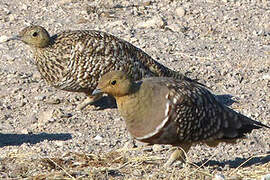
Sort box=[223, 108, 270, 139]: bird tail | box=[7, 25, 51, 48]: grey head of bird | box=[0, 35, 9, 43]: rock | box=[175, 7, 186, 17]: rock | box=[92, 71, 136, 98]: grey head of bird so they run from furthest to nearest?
box=[175, 7, 186, 17]: rock, box=[0, 35, 9, 43]: rock, box=[7, 25, 51, 48]: grey head of bird, box=[223, 108, 270, 139]: bird tail, box=[92, 71, 136, 98]: grey head of bird

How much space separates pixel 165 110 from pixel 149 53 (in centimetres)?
360

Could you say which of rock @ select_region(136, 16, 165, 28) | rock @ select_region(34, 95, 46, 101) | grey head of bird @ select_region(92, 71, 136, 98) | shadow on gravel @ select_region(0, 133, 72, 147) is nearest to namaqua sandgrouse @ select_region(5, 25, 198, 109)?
rock @ select_region(34, 95, 46, 101)

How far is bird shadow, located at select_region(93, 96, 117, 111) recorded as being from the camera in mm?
9320

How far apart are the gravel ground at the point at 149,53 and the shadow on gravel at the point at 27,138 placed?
0.01 metres

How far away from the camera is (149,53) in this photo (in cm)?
1056

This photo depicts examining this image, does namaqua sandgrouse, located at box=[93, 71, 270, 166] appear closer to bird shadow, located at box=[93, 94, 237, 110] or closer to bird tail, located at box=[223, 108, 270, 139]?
bird tail, located at box=[223, 108, 270, 139]

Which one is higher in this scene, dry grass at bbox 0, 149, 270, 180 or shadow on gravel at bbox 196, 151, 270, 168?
dry grass at bbox 0, 149, 270, 180

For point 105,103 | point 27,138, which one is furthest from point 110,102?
point 27,138

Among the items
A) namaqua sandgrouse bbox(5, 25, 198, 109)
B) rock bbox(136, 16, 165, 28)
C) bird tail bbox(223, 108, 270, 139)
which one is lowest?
bird tail bbox(223, 108, 270, 139)

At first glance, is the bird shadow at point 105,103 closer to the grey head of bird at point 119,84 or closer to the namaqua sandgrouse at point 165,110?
the namaqua sandgrouse at point 165,110

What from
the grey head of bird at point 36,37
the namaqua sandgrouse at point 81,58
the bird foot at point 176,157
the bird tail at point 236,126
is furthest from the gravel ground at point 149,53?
the grey head of bird at point 36,37

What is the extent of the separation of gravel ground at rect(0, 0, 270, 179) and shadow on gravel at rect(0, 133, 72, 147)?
1cm

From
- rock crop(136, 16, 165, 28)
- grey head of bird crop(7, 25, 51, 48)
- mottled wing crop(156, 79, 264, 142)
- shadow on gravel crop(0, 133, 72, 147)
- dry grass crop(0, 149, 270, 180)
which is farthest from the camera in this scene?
rock crop(136, 16, 165, 28)

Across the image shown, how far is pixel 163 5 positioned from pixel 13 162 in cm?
601
